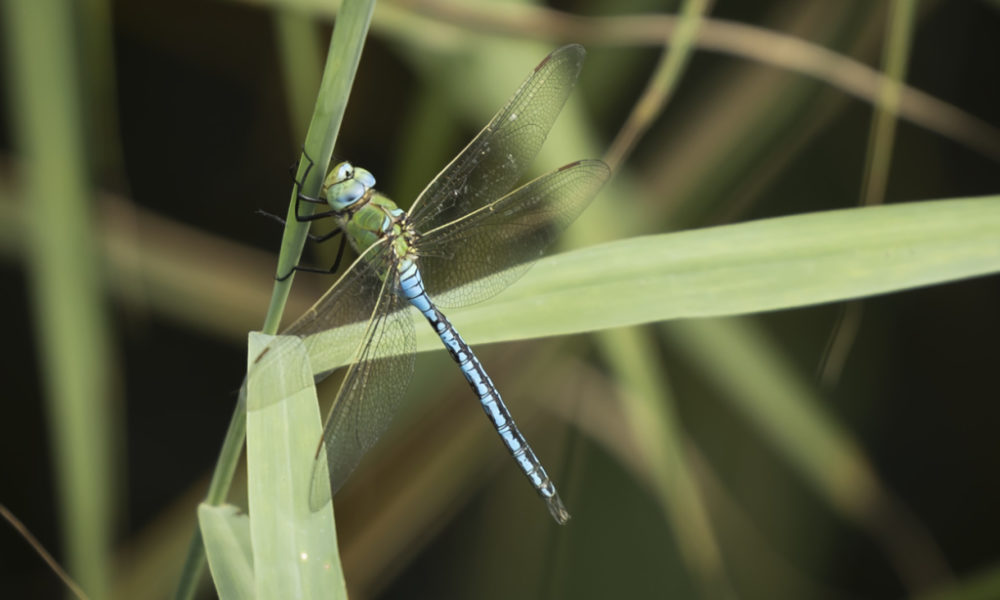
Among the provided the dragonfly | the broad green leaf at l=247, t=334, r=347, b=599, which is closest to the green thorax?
the dragonfly

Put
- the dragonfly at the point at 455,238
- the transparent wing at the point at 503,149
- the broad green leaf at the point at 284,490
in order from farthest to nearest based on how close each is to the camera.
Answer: the transparent wing at the point at 503,149
the dragonfly at the point at 455,238
the broad green leaf at the point at 284,490

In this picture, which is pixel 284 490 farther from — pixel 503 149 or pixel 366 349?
pixel 503 149

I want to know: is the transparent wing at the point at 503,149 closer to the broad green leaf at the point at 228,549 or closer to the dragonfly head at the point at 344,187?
the dragonfly head at the point at 344,187

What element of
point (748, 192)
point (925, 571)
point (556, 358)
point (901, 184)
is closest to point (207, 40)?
point (556, 358)

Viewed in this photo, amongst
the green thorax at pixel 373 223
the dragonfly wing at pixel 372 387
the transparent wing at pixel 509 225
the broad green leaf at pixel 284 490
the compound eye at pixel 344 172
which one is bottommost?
the broad green leaf at pixel 284 490

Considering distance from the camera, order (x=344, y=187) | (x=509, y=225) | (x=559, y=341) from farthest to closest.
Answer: (x=559, y=341), (x=509, y=225), (x=344, y=187)

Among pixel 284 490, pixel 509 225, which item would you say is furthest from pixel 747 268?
pixel 284 490

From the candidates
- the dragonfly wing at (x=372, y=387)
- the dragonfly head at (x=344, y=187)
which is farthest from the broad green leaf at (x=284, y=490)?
the dragonfly head at (x=344, y=187)

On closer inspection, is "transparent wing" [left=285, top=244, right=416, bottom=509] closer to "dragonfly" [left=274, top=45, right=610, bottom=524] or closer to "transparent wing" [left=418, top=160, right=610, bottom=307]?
"dragonfly" [left=274, top=45, right=610, bottom=524]
